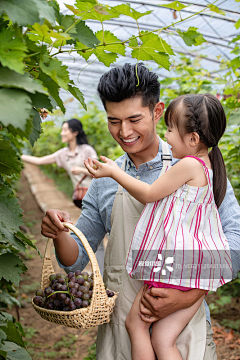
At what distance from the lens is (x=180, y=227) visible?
1542mm

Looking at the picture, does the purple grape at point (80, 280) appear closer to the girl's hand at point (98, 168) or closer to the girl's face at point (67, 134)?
the girl's hand at point (98, 168)

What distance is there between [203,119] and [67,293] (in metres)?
0.96

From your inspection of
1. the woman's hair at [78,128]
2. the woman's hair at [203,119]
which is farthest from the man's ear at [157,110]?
the woman's hair at [78,128]

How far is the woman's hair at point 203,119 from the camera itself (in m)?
1.60

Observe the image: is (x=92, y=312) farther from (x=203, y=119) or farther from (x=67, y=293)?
(x=203, y=119)

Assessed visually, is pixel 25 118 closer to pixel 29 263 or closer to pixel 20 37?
pixel 20 37

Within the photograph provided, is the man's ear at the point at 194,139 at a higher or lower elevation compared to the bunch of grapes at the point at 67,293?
higher

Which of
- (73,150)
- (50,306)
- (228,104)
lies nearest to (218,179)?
(50,306)

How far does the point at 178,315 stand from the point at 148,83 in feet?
3.61

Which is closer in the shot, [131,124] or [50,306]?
[50,306]

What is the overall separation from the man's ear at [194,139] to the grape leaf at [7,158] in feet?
2.88

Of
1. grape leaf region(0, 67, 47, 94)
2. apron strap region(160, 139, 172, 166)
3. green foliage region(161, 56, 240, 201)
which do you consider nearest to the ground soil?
green foliage region(161, 56, 240, 201)

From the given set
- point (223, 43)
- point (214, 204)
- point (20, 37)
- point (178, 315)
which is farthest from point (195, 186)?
point (223, 43)

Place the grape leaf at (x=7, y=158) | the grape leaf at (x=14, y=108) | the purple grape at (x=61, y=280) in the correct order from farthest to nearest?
the purple grape at (x=61, y=280) < the grape leaf at (x=7, y=158) < the grape leaf at (x=14, y=108)
